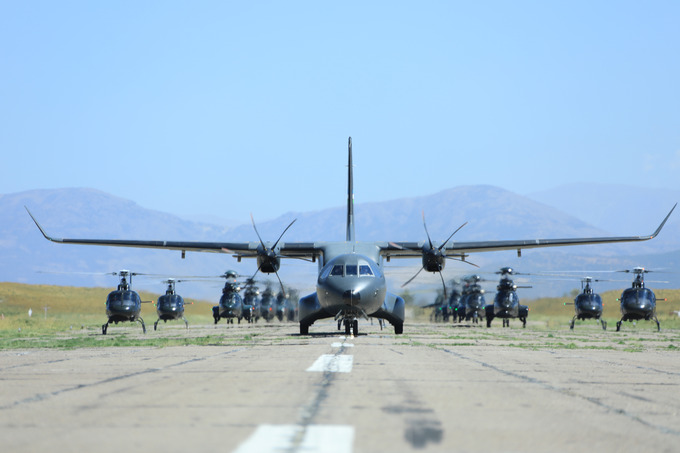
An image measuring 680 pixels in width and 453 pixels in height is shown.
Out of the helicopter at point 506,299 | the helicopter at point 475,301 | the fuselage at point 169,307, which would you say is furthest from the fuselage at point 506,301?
the fuselage at point 169,307

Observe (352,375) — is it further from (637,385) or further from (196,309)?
(196,309)

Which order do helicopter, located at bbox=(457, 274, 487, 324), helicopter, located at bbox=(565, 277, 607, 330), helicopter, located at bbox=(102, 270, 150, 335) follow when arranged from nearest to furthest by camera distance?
helicopter, located at bbox=(102, 270, 150, 335) → helicopter, located at bbox=(565, 277, 607, 330) → helicopter, located at bbox=(457, 274, 487, 324)

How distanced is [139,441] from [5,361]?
12670mm

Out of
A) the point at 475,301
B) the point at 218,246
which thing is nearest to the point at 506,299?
the point at 475,301

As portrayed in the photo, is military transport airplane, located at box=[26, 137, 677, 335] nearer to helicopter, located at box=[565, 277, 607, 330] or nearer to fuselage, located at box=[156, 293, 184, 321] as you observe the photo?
helicopter, located at box=[565, 277, 607, 330]

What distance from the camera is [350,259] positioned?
30.7 metres

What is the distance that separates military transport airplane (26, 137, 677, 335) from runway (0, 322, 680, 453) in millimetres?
14487

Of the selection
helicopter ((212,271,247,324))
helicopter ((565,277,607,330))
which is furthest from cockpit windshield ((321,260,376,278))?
helicopter ((212,271,247,324))

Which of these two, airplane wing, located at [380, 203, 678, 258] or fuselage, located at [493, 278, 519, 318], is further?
fuselage, located at [493, 278, 519, 318]

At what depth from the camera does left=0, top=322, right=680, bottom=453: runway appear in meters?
6.57

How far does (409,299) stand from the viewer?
378 feet

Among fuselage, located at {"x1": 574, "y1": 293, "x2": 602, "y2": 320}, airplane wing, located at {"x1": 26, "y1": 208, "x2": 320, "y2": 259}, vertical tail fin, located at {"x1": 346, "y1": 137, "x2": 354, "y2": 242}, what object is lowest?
fuselage, located at {"x1": 574, "y1": 293, "x2": 602, "y2": 320}

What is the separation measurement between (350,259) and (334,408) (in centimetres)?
2207

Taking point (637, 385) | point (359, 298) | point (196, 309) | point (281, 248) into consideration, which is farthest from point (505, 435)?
point (196, 309)
